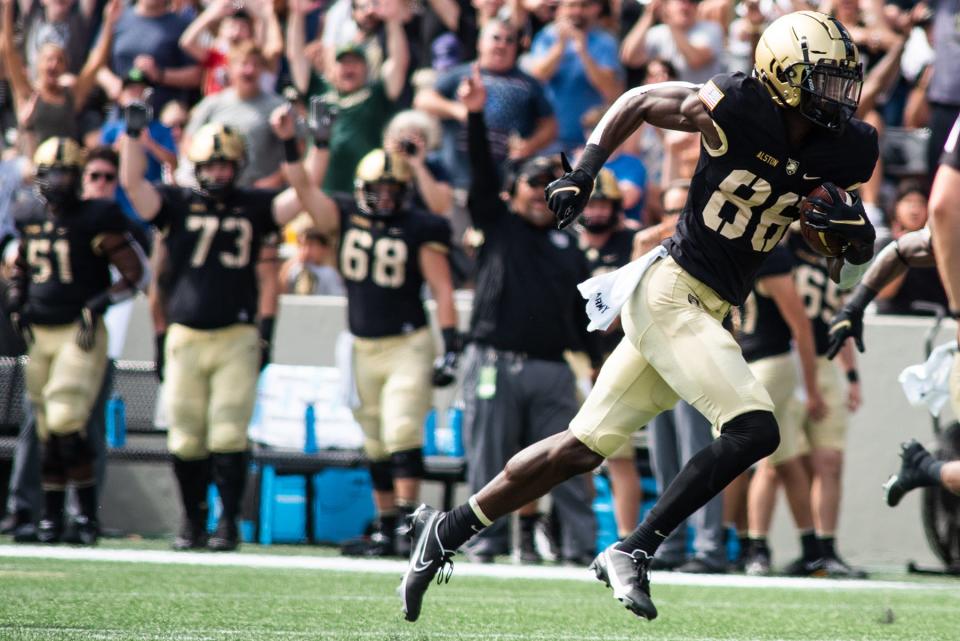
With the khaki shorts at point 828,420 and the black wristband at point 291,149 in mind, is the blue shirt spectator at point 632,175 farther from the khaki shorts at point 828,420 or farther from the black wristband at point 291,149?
the black wristband at point 291,149

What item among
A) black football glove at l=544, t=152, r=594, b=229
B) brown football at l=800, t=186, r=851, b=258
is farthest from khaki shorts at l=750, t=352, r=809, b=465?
black football glove at l=544, t=152, r=594, b=229

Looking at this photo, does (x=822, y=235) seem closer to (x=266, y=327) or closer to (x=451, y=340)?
(x=451, y=340)

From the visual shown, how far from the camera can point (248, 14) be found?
11.1 m

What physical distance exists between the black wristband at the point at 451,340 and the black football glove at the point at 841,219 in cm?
418

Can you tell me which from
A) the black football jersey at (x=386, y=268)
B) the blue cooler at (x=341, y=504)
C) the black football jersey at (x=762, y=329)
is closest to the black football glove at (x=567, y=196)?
the black football jersey at (x=762, y=329)

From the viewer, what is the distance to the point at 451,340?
872cm

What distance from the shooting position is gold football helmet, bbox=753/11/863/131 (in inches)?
184

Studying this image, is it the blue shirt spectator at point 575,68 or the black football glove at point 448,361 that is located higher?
the blue shirt spectator at point 575,68

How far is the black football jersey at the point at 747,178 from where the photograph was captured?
15.4 feet

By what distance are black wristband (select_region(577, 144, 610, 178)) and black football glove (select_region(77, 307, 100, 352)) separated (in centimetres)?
454

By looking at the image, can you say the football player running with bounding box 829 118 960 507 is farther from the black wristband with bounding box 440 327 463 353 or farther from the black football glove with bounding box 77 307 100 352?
the black football glove with bounding box 77 307 100 352

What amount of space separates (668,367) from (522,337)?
3.68 meters

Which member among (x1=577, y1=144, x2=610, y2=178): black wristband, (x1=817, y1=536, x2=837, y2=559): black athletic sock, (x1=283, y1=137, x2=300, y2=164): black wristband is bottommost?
(x1=817, y1=536, x2=837, y2=559): black athletic sock

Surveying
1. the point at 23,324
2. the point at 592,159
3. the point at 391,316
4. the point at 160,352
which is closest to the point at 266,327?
the point at 160,352
